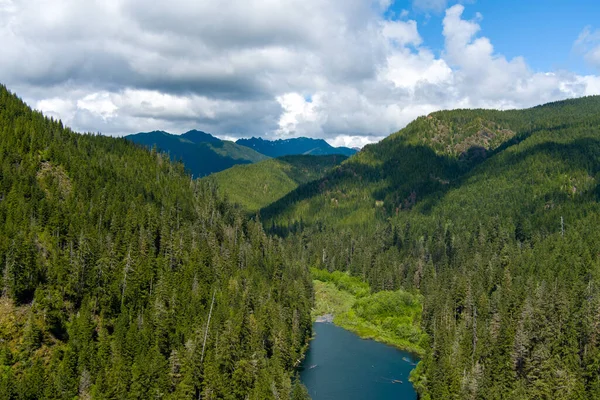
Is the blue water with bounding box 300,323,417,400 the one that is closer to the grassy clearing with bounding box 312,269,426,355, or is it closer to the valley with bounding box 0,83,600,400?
the valley with bounding box 0,83,600,400

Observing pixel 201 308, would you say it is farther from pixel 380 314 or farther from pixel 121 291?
pixel 380 314

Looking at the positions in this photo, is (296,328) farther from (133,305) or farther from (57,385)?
(57,385)

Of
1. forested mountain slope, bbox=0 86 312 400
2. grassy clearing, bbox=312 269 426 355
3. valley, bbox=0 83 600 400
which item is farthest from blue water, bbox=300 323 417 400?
forested mountain slope, bbox=0 86 312 400

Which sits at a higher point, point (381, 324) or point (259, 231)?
point (259, 231)

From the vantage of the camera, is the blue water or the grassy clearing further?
the grassy clearing

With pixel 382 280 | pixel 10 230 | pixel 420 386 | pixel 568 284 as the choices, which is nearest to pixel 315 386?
pixel 420 386

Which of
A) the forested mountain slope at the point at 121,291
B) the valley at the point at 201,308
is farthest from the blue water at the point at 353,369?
the forested mountain slope at the point at 121,291

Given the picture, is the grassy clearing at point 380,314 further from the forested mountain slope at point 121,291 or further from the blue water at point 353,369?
the forested mountain slope at point 121,291
